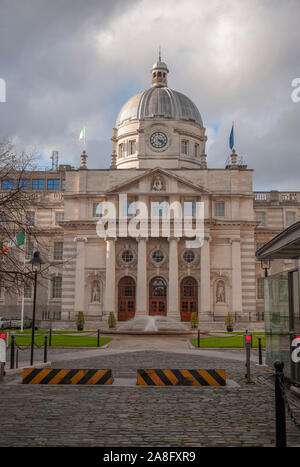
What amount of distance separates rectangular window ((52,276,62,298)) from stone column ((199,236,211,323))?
17620 mm

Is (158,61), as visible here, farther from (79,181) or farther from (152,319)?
(152,319)

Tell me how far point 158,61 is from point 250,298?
37605 mm

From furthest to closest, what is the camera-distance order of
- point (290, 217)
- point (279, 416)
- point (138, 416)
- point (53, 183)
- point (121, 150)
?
point (53, 183)
point (121, 150)
point (290, 217)
point (138, 416)
point (279, 416)

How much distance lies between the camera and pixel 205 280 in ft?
167

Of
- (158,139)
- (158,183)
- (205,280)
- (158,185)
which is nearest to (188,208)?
(158,185)

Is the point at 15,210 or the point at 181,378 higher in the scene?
the point at 15,210

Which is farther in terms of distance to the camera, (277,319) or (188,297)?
(188,297)

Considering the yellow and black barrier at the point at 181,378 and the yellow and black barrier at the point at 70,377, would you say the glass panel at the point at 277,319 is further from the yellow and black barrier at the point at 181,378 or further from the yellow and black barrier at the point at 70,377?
the yellow and black barrier at the point at 70,377

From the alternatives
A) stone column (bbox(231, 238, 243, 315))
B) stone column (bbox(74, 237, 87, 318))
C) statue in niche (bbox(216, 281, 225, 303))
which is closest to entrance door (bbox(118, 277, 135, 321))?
stone column (bbox(74, 237, 87, 318))

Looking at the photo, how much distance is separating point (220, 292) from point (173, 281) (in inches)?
223

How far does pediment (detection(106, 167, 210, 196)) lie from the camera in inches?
2052

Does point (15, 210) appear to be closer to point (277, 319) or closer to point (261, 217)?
point (277, 319)

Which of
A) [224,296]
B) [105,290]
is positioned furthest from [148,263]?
[224,296]
